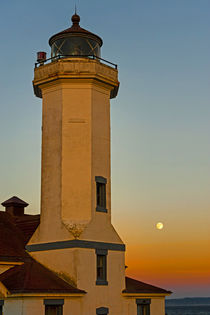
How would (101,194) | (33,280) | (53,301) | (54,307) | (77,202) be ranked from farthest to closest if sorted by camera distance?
(101,194) < (77,202) < (33,280) < (54,307) < (53,301)

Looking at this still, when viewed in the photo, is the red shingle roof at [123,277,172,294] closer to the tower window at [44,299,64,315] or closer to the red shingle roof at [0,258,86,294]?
the red shingle roof at [0,258,86,294]

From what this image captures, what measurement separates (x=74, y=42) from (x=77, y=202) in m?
8.43

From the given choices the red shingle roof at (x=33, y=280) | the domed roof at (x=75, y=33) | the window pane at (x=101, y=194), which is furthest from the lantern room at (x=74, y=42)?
the red shingle roof at (x=33, y=280)

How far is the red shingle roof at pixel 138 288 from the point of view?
88.6ft

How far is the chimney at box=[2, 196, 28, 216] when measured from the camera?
31.1 m

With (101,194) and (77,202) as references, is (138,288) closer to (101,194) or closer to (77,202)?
(101,194)

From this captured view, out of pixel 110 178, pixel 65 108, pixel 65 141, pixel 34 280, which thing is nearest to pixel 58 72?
pixel 65 108

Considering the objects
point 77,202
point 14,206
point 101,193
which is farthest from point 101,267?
point 14,206

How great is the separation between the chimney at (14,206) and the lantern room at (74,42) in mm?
9117

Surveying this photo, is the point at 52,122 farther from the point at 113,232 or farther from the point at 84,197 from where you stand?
the point at 113,232

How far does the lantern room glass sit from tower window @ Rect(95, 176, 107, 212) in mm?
6682

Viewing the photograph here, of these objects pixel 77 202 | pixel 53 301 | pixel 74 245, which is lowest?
pixel 53 301

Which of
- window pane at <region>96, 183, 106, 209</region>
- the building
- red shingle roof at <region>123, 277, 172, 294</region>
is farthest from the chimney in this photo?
red shingle roof at <region>123, 277, 172, 294</region>

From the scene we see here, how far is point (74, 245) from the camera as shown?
24.6m
